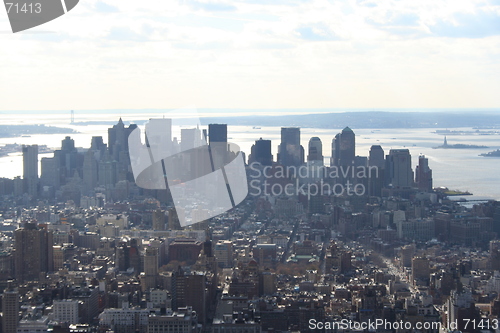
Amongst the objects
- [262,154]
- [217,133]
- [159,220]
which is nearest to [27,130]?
[262,154]

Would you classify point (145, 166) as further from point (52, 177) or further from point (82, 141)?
point (82, 141)

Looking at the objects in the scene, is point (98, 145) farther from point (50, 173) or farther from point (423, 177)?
point (423, 177)

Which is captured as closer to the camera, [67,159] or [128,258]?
[128,258]

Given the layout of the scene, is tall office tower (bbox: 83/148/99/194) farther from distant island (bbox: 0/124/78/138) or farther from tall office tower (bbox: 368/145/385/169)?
tall office tower (bbox: 368/145/385/169)

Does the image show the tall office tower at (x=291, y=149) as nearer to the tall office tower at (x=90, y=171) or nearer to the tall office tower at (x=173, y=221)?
the tall office tower at (x=90, y=171)

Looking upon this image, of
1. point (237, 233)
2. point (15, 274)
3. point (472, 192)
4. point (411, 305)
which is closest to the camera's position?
point (411, 305)

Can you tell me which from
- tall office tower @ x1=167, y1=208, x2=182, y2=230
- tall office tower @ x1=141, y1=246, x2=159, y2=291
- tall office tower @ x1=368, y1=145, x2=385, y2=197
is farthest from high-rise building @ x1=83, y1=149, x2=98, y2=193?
tall office tower @ x1=141, y1=246, x2=159, y2=291

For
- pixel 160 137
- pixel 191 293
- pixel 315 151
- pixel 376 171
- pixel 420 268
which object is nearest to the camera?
pixel 191 293

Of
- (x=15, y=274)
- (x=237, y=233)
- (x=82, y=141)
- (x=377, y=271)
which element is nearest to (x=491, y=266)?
(x=377, y=271)
